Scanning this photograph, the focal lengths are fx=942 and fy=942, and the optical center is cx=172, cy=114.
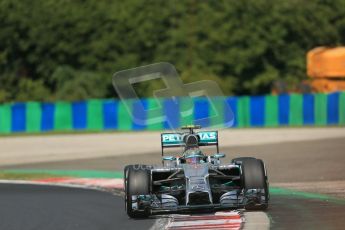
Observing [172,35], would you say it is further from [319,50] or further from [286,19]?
[319,50]

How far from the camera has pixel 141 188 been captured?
13.4 m

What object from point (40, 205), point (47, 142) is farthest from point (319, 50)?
point (40, 205)

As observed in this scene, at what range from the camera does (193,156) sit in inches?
551

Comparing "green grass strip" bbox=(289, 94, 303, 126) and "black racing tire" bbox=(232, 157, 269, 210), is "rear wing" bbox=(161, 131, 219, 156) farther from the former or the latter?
"green grass strip" bbox=(289, 94, 303, 126)

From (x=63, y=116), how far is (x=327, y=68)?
13.5m

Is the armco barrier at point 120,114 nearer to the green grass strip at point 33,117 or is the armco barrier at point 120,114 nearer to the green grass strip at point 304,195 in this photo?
the green grass strip at point 33,117

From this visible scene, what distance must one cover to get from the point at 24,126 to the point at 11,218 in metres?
33.7

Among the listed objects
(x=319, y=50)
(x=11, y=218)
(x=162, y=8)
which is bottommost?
(x=11, y=218)

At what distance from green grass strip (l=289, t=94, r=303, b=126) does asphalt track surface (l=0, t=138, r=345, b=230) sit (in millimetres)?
19316

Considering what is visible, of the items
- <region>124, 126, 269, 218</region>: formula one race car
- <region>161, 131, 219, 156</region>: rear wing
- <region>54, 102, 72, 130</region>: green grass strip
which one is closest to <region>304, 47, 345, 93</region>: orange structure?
<region>54, 102, 72, 130</region>: green grass strip

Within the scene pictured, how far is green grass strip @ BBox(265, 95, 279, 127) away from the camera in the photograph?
47.8m

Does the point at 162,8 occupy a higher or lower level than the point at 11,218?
higher

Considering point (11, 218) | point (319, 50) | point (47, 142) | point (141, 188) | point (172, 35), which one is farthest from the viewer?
point (172, 35)

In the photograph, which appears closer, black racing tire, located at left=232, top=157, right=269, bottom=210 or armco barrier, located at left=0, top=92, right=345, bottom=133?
black racing tire, located at left=232, top=157, right=269, bottom=210
